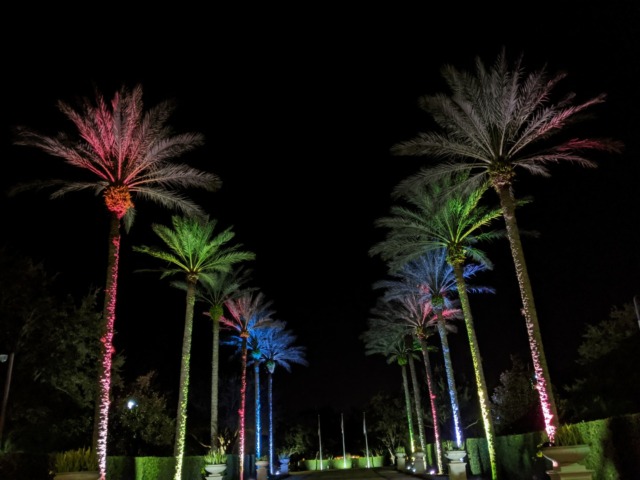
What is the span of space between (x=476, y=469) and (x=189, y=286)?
59.6 ft

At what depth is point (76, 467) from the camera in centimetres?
1428

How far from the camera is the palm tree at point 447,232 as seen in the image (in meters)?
Answer: 26.4

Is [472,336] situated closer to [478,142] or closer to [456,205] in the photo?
[456,205]

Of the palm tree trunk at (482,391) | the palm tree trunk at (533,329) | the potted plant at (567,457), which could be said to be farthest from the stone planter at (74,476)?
the palm tree trunk at (482,391)

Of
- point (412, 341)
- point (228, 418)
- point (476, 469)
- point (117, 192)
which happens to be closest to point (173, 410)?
point (228, 418)

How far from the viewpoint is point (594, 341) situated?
4128 cm

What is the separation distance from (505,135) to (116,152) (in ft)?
49.5

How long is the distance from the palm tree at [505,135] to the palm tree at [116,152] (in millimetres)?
9427

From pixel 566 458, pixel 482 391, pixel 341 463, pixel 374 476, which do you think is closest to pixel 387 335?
pixel 374 476

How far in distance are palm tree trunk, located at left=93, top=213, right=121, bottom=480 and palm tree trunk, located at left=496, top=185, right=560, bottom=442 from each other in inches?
571

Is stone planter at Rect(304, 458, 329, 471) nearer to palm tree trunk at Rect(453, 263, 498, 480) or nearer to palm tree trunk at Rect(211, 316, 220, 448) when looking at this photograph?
palm tree trunk at Rect(211, 316, 220, 448)

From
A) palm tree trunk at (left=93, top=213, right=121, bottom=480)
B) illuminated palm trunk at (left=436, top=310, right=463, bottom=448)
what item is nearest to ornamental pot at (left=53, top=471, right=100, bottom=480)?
palm tree trunk at (left=93, top=213, right=121, bottom=480)

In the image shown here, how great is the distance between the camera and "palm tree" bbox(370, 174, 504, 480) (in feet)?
86.8

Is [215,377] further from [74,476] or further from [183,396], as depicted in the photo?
[74,476]
